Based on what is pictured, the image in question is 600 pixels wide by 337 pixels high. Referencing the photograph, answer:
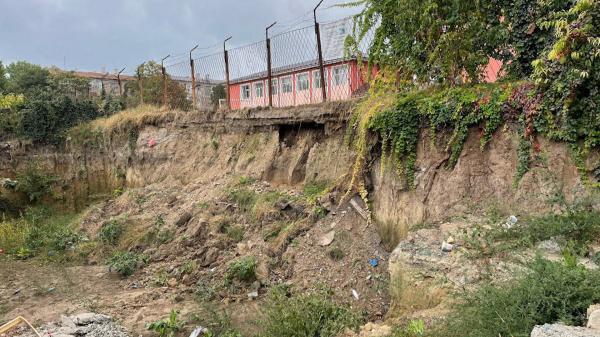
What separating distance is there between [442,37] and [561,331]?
17.0 ft

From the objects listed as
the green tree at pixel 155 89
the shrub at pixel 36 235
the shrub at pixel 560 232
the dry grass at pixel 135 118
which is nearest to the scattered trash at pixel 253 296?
the shrub at pixel 560 232

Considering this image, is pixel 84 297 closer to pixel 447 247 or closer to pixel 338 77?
pixel 447 247

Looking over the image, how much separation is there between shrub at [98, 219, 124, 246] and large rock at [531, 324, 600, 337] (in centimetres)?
967

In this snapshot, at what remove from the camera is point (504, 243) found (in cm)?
492

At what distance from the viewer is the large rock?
9.25 feet

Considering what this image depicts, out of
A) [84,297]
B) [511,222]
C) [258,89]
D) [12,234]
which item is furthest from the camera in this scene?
[258,89]

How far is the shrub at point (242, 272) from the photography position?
7367 mm

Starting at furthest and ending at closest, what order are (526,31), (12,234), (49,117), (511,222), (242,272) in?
(49,117) < (12,234) < (242,272) < (526,31) < (511,222)

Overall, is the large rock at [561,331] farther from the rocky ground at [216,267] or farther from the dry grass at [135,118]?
the dry grass at [135,118]

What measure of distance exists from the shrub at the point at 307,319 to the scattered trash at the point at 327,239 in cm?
182

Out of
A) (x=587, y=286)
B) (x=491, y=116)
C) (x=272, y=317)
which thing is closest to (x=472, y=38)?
(x=491, y=116)

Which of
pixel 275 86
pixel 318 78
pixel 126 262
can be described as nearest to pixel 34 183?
pixel 126 262

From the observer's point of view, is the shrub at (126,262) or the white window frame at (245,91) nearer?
the shrub at (126,262)

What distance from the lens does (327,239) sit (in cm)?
748
